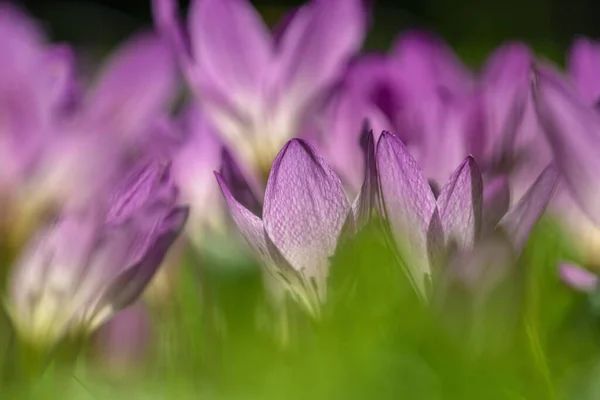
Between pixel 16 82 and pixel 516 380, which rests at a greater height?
pixel 16 82

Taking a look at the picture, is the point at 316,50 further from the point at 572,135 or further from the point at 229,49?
the point at 572,135

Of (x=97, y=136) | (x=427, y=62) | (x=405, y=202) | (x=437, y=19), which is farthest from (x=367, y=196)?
(x=437, y=19)

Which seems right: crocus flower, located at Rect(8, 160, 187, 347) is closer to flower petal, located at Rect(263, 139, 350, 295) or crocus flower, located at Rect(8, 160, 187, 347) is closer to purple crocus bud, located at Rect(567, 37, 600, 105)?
flower petal, located at Rect(263, 139, 350, 295)

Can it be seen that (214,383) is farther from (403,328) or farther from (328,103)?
(328,103)

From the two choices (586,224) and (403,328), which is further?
(586,224)

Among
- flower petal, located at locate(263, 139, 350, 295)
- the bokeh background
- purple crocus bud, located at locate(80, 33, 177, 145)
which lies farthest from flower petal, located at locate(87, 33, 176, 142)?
the bokeh background

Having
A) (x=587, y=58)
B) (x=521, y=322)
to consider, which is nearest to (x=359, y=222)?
(x=521, y=322)
